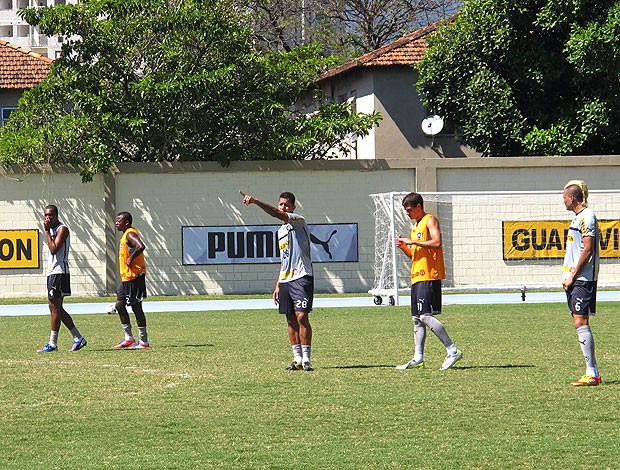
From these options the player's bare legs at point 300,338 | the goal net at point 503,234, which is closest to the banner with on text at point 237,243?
the goal net at point 503,234

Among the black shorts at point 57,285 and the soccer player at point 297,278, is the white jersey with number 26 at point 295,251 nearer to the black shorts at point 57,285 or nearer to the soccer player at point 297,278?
the soccer player at point 297,278

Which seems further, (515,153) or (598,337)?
(515,153)

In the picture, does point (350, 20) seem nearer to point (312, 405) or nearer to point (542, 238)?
point (542, 238)

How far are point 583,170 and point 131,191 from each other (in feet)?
36.4

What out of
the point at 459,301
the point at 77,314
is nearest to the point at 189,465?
the point at 77,314

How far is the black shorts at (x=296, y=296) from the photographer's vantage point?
1312 cm

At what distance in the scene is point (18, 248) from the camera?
98.8 feet

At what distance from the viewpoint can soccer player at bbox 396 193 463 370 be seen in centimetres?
1278

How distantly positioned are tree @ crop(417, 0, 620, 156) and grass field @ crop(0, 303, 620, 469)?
16.9 meters

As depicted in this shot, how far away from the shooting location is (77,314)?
78.9 feet

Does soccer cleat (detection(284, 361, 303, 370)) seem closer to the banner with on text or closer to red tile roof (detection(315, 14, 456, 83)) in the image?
the banner with on text

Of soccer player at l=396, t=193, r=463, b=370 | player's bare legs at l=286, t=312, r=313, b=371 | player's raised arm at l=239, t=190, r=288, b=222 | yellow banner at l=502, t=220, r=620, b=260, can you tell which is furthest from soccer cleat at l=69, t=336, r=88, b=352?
yellow banner at l=502, t=220, r=620, b=260

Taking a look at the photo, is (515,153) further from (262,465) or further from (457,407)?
(262,465)

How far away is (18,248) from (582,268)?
21.0 m
